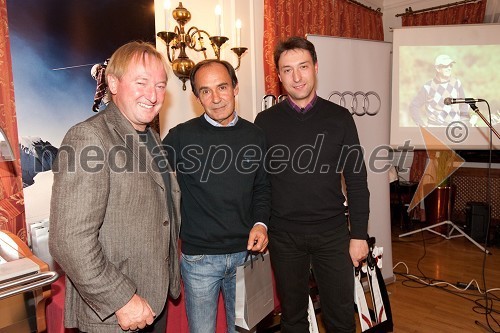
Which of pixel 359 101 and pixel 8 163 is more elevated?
pixel 359 101

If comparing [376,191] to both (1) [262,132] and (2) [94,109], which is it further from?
(2) [94,109]

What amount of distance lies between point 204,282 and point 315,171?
68 cm

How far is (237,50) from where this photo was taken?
8.63ft

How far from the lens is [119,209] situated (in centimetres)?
100

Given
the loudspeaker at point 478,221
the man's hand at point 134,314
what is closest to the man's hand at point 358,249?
the man's hand at point 134,314

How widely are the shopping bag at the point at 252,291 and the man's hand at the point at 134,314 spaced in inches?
18.5

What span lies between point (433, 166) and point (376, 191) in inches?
82.8

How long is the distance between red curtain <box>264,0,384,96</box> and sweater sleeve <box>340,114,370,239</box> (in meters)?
1.62

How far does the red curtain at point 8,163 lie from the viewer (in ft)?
5.14

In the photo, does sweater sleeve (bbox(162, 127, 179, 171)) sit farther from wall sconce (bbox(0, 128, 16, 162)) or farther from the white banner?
the white banner

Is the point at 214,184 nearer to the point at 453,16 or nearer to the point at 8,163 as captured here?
the point at 8,163

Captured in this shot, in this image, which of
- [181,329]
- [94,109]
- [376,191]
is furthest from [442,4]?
[181,329]

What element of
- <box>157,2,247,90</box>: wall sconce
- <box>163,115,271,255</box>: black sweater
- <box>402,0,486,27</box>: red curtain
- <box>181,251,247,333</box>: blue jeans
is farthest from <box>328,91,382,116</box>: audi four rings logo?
<box>402,0,486,27</box>: red curtain

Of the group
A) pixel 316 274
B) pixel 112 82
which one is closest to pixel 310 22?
pixel 316 274
